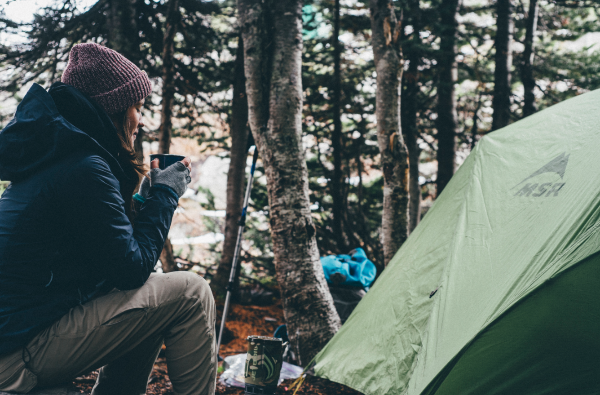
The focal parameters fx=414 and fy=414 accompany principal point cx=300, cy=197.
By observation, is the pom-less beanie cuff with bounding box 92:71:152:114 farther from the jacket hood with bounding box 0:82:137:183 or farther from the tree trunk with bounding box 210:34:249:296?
the tree trunk with bounding box 210:34:249:296

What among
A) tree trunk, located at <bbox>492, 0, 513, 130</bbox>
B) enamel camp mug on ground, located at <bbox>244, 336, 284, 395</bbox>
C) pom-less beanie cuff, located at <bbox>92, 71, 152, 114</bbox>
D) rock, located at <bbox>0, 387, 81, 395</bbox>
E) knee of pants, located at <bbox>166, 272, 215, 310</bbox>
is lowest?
enamel camp mug on ground, located at <bbox>244, 336, 284, 395</bbox>

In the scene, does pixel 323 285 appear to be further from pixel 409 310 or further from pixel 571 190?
pixel 571 190

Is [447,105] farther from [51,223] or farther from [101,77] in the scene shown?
[51,223]

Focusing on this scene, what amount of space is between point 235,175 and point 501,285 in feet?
16.5

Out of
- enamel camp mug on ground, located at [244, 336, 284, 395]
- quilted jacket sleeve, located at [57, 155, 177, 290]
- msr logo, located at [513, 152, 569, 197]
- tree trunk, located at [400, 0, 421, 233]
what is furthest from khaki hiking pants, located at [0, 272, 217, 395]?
tree trunk, located at [400, 0, 421, 233]

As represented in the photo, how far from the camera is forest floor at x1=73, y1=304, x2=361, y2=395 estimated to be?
3.08 meters

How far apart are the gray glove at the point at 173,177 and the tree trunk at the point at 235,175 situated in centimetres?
444

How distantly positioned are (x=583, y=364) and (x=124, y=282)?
1.91 m

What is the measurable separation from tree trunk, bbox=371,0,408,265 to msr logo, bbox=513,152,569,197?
2.30m

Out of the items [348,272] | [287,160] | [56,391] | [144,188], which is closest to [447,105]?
[348,272]

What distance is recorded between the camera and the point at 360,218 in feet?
23.7

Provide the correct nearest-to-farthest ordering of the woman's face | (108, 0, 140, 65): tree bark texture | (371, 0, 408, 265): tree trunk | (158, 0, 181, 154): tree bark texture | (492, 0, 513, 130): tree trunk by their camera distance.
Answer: the woman's face
(371, 0, 408, 265): tree trunk
(158, 0, 181, 154): tree bark texture
(108, 0, 140, 65): tree bark texture
(492, 0, 513, 130): tree trunk

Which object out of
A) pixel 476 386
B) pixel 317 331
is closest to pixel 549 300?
pixel 476 386

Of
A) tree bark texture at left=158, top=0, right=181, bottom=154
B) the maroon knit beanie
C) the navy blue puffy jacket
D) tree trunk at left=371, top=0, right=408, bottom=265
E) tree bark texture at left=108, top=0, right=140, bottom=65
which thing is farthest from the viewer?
tree bark texture at left=108, top=0, right=140, bottom=65
